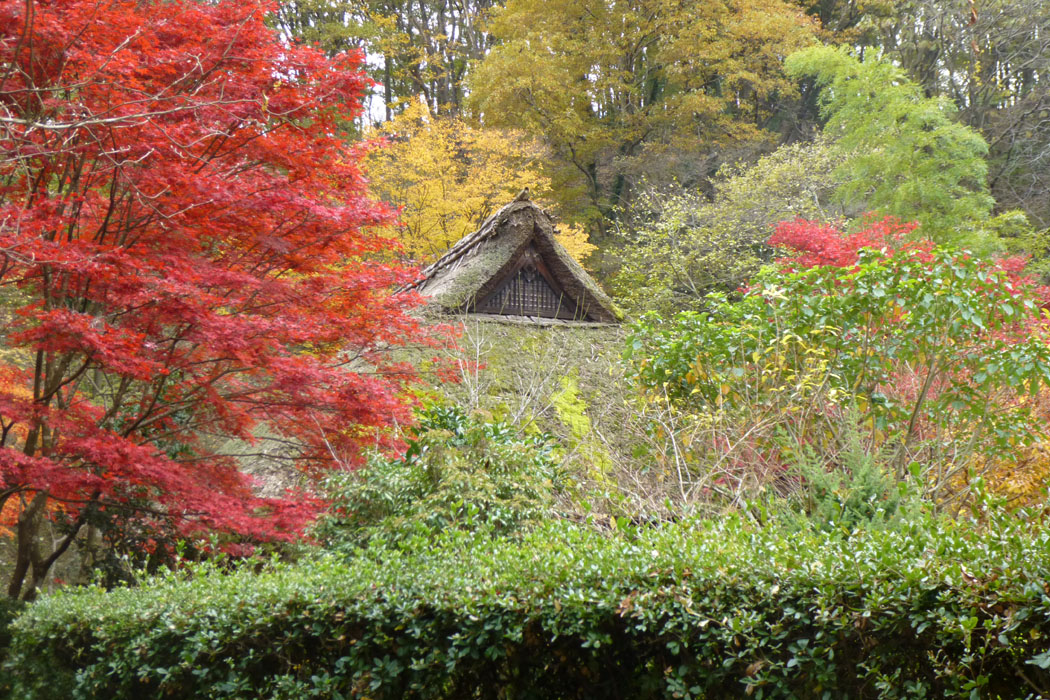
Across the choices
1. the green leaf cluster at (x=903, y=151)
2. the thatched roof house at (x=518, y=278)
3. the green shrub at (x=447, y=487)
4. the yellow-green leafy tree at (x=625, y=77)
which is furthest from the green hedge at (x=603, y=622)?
the yellow-green leafy tree at (x=625, y=77)

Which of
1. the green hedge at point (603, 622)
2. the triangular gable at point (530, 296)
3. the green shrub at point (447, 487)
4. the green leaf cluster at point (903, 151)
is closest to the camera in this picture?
the green hedge at point (603, 622)

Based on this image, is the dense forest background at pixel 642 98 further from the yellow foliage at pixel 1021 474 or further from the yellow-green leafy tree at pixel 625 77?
Result: the yellow foliage at pixel 1021 474

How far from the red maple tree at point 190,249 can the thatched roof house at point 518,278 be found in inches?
181

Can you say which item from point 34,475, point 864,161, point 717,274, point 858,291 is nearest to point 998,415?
point 858,291

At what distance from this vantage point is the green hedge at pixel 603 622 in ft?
6.60

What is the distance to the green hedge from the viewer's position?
6.60 ft

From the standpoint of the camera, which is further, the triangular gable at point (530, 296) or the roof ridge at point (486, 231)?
the triangular gable at point (530, 296)

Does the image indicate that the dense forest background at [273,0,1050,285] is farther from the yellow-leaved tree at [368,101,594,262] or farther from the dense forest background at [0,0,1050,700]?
the dense forest background at [0,0,1050,700]

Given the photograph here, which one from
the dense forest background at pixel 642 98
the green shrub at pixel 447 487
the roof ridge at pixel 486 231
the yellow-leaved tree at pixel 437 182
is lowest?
the green shrub at pixel 447 487

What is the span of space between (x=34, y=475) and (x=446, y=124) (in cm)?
1454

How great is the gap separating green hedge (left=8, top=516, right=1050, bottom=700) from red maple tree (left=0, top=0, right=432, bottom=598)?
1175mm

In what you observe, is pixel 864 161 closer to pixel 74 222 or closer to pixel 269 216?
pixel 269 216

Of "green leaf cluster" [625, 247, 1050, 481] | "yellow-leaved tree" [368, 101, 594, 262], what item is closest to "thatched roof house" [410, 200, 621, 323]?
"green leaf cluster" [625, 247, 1050, 481]

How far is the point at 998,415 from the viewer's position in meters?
5.34
